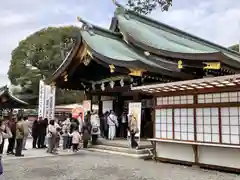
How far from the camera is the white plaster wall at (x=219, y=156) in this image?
8.45 metres

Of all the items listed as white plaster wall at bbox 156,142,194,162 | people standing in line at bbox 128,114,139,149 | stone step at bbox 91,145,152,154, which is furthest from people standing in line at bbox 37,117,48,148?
white plaster wall at bbox 156,142,194,162

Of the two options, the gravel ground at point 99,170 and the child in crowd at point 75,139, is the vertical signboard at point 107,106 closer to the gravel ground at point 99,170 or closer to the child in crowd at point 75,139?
the child in crowd at point 75,139

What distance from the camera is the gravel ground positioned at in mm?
8016

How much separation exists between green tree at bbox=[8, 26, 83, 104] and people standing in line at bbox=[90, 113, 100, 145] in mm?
19399

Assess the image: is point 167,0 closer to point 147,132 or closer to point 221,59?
point 221,59

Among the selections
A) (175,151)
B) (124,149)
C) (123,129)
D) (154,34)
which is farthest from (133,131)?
(154,34)

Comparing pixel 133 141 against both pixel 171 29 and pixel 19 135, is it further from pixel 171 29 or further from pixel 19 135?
pixel 171 29

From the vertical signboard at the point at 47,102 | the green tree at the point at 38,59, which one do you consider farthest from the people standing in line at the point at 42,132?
the green tree at the point at 38,59

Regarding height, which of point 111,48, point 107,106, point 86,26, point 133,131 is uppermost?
point 86,26

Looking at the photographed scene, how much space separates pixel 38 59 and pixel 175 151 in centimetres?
2864

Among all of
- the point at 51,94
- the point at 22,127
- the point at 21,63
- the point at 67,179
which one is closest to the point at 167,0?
the point at 67,179

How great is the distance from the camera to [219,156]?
29.0 feet

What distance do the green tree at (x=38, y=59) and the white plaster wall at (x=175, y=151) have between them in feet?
83.9

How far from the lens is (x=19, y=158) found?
459 inches
